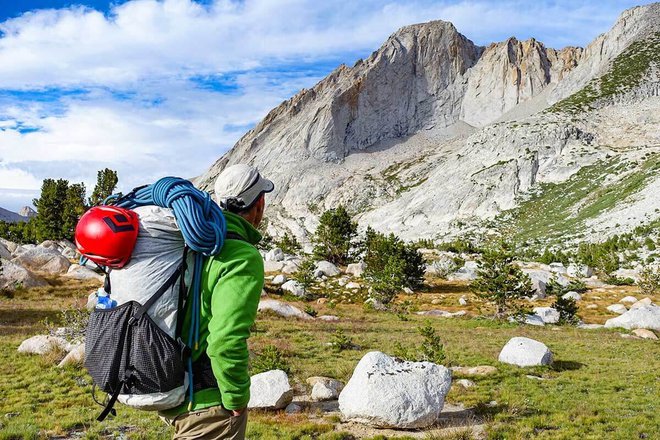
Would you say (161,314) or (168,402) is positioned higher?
(161,314)

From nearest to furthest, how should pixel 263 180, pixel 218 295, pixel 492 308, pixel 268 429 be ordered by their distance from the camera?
pixel 218 295 < pixel 263 180 < pixel 268 429 < pixel 492 308

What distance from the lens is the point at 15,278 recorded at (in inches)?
1359

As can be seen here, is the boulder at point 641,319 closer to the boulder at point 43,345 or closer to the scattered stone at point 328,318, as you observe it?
the scattered stone at point 328,318

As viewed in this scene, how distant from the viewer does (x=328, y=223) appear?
57125 mm

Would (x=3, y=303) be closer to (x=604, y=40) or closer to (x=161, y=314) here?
(x=161, y=314)

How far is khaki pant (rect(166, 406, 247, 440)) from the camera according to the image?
12.3 feet

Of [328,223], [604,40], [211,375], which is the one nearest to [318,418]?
[211,375]

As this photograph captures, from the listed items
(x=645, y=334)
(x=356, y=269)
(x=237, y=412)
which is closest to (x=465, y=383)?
(x=237, y=412)

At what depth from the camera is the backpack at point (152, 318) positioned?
→ 347cm

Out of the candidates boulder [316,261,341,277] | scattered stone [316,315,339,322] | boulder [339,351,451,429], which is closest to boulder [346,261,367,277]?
boulder [316,261,341,277]

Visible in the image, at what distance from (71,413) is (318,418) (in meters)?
5.50

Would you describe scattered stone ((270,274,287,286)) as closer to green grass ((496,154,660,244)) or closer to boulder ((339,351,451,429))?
boulder ((339,351,451,429))

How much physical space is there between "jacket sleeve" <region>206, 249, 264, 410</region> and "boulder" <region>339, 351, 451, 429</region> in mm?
7164

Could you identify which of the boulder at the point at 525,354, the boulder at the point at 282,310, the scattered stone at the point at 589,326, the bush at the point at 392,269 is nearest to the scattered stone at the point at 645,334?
the scattered stone at the point at 589,326
